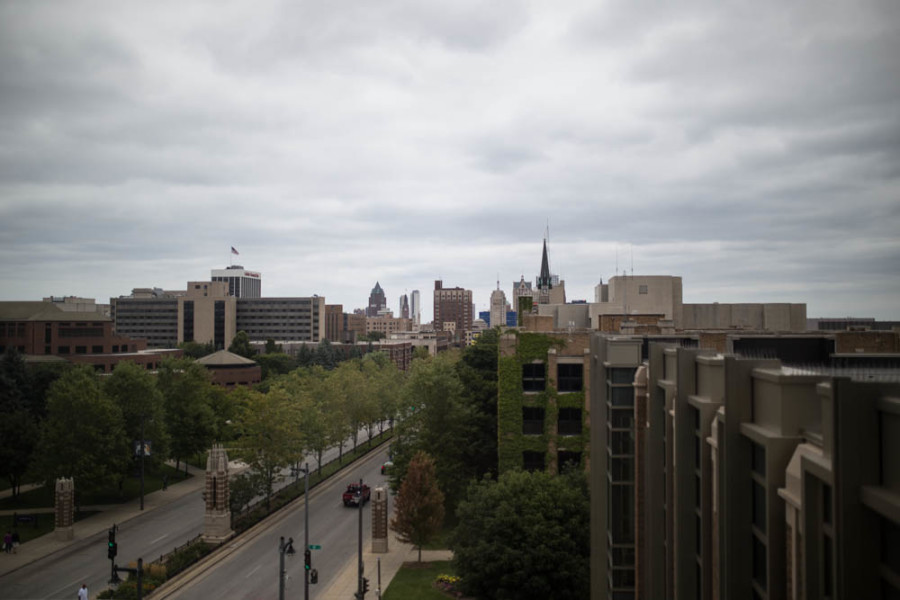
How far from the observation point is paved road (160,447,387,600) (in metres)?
32.5

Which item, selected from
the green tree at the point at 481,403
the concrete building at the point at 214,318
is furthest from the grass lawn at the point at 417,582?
the concrete building at the point at 214,318

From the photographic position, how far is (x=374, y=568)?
3631 cm

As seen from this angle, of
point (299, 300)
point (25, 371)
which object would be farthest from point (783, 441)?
point (299, 300)

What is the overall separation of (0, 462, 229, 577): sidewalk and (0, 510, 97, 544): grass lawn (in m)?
0.81

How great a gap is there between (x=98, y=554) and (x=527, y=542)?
28310 mm

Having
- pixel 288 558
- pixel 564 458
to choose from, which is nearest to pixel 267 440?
pixel 288 558

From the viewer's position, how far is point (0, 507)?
1887 inches

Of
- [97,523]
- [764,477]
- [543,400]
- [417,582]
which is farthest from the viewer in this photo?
[97,523]

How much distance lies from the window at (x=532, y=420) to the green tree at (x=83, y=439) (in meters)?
31.7

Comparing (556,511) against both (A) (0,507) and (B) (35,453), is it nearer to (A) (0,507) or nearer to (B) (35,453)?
(B) (35,453)

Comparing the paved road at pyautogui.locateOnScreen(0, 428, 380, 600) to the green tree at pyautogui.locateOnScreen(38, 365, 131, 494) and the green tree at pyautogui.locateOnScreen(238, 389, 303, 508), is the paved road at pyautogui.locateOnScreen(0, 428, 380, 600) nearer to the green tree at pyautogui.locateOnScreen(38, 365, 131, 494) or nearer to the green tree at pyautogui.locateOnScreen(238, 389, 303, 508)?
the green tree at pyautogui.locateOnScreen(38, 365, 131, 494)

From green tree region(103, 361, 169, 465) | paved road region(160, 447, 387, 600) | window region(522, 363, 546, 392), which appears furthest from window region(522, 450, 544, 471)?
green tree region(103, 361, 169, 465)

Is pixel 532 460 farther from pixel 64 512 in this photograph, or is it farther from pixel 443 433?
pixel 64 512

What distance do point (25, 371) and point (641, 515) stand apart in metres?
64.9
